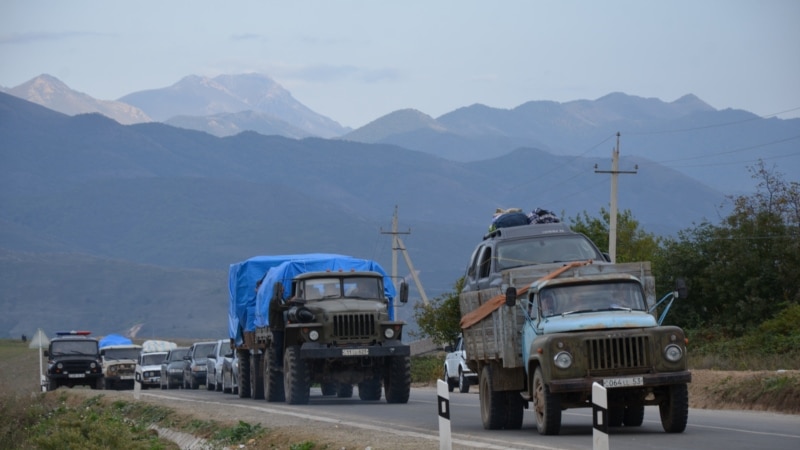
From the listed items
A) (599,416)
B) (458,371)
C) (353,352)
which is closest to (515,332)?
(599,416)

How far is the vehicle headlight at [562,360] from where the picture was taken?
17.0 metres

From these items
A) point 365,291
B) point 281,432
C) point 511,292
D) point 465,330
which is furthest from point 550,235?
point 365,291

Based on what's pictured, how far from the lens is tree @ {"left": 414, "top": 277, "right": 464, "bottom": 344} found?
58.9m

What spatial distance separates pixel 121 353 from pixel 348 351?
1173 inches

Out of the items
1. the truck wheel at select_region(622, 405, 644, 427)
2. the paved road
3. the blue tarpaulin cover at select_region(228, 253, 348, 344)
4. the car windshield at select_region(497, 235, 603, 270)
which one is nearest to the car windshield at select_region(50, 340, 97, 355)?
the blue tarpaulin cover at select_region(228, 253, 348, 344)

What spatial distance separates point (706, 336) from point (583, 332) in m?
27.1

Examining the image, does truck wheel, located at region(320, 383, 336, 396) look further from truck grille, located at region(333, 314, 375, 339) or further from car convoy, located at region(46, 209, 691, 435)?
truck grille, located at region(333, 314, 375, 339)

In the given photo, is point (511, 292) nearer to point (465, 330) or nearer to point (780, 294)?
point (465, 330)

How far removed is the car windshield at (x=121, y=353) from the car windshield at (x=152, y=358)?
0.37 meters

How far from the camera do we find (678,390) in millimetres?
17406

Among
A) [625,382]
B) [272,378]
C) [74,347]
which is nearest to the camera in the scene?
[625,382]

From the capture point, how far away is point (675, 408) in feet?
57.8

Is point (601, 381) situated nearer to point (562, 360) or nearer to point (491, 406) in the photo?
point (562, 360)

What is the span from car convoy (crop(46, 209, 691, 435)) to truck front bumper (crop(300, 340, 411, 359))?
0.03m
